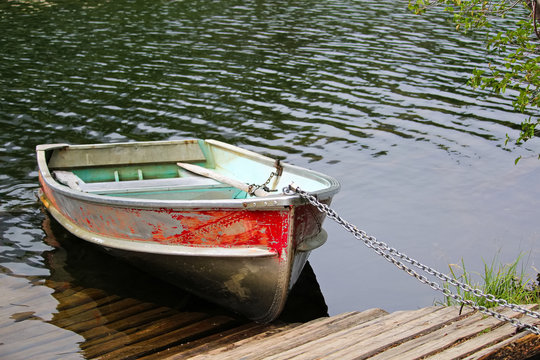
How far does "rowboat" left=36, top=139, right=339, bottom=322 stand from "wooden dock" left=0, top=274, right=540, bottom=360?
41cm

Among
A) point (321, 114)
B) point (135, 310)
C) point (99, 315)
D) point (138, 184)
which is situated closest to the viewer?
point (99, 315)

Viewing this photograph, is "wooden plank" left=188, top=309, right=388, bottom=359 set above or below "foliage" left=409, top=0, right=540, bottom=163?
below

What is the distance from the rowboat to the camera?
6246 mm

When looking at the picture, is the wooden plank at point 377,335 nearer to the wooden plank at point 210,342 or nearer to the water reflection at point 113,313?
the wooden plank at point 210,342

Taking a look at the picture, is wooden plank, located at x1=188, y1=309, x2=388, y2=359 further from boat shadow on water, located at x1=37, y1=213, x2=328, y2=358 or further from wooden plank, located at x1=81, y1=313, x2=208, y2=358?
wooden plank, located at x1=81, y1=313, x2=208, y2=358

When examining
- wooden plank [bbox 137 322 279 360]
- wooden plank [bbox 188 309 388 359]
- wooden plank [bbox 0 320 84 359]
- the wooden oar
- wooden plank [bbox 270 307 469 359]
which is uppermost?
the wooden oar

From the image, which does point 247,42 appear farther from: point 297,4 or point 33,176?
point 33,176

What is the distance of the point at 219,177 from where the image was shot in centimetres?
845

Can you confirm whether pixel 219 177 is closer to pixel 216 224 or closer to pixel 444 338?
pixel 216 224

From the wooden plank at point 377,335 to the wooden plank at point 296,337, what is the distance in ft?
0.68

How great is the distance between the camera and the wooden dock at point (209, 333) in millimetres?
5066

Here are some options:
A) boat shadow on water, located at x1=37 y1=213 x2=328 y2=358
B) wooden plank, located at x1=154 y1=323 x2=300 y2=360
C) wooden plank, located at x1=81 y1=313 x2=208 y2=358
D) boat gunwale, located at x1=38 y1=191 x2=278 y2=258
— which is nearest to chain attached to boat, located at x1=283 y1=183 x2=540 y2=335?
boat gunwale, located at x1=38 y1=191 x2=278 y2=258

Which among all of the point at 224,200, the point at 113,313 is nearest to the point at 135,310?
the point at 113,313

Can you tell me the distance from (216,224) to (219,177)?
2.12 m
